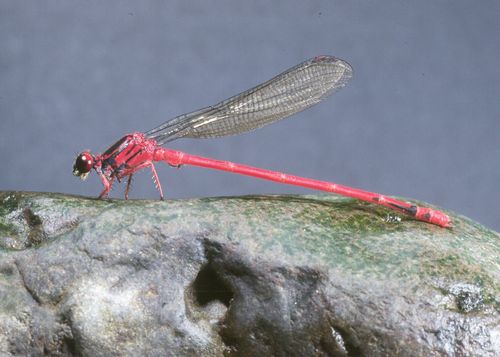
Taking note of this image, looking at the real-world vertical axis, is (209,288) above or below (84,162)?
below

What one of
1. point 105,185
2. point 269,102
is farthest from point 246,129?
point 105,185

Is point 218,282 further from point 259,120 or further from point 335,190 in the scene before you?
point 259,120

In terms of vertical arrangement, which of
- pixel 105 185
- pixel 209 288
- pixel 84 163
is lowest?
pixel 209 288

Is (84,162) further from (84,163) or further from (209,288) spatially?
(209,288)

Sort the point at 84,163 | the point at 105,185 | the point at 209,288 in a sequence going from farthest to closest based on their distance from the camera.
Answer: the point at 84,163
the point at 105,185
the point at 209,288

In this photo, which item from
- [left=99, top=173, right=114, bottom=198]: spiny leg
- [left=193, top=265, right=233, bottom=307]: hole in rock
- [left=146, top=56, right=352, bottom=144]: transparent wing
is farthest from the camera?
[left=146, top=56, right=352, bottom=144]: transparent wing

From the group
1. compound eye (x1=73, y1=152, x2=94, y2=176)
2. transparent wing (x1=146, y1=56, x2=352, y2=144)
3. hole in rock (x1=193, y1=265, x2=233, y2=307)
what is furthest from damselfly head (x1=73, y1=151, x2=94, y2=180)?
hole in rock (x1=193, y1=265, x2=233, y2=307)

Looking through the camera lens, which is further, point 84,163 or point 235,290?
point 84,163

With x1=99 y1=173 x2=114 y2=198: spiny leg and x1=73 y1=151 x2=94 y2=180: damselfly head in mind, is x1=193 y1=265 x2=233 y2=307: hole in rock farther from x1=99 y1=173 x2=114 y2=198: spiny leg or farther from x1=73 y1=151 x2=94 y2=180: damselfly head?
x1=73 y1=151 x2=94 y2=180: damselfly head
